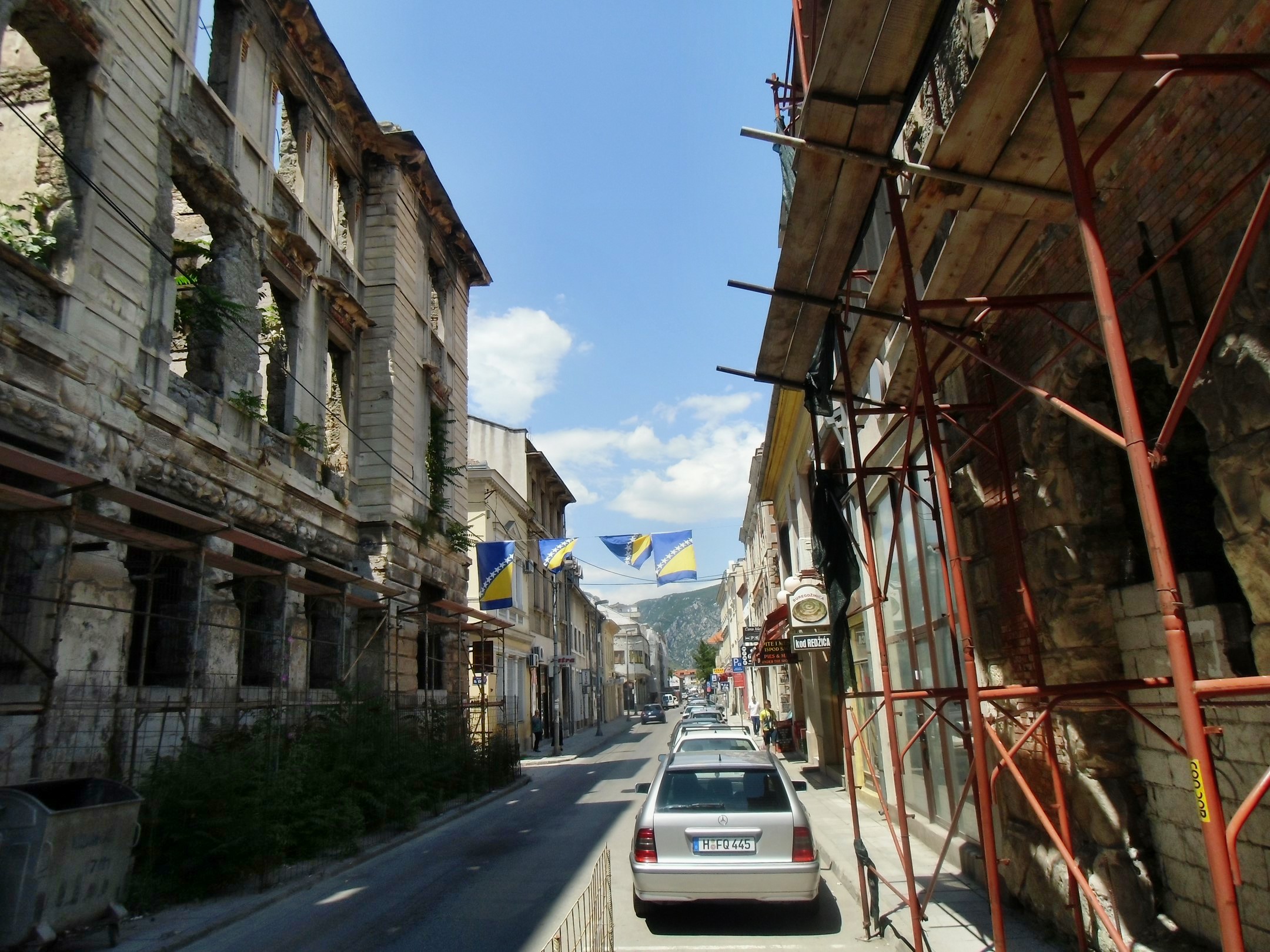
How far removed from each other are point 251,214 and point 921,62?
41.2ft

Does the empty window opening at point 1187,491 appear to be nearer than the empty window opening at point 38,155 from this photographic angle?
Yes

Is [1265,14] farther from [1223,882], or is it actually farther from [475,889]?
[475,889]

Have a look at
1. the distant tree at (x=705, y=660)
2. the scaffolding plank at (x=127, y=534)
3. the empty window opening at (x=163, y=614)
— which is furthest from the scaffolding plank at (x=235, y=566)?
the distant tree at (x=705, y=660)

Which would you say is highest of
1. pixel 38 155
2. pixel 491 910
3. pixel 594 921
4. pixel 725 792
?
pixel 38 155

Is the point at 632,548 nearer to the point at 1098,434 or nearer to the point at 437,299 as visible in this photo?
the point at 437,299

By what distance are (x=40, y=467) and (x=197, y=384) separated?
18.8 feet

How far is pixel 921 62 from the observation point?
181 inches

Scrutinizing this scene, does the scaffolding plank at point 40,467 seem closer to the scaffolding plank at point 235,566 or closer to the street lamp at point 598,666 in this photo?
the scaffolding plank at point 235,566

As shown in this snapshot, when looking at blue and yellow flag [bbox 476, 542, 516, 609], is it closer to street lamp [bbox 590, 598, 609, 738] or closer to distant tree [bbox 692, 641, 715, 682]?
street lamp [bbox 590, 598, 609, 738]

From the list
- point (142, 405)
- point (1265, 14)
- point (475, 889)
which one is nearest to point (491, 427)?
point (142, 405)

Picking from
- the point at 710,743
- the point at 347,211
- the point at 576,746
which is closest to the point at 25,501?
the point at 710,743

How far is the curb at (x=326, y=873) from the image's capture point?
7.26 m

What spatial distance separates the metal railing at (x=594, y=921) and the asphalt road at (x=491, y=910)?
1.21m

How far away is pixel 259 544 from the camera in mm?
11031
